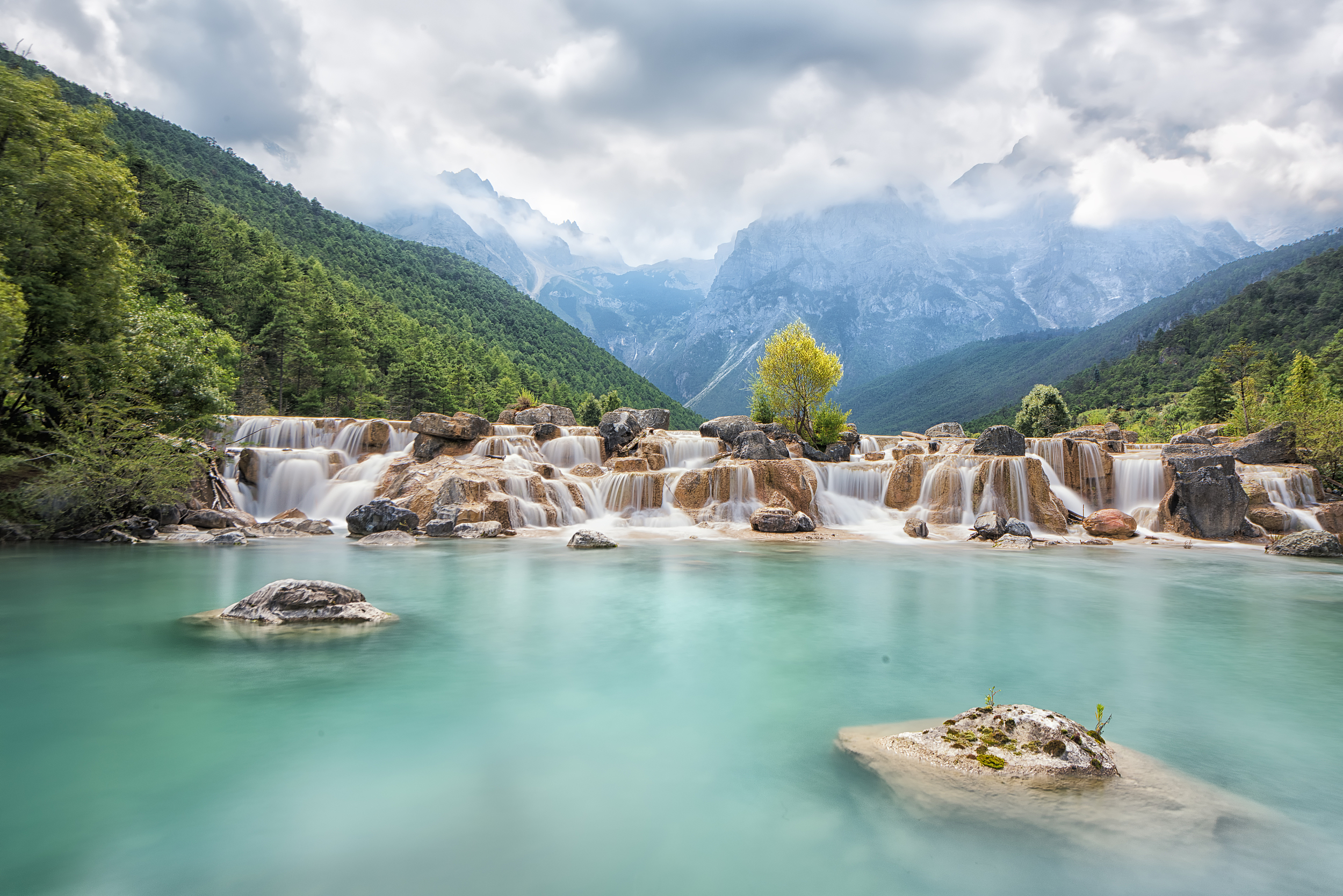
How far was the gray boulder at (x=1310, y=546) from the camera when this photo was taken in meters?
19.0

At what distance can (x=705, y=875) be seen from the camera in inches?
135

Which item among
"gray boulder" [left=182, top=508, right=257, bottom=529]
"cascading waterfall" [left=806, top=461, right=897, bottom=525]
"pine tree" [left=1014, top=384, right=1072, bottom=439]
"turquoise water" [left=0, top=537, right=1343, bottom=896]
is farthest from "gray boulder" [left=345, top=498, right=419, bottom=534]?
"pine tree" [left=1014, top=384, right=1072, bottom=439]

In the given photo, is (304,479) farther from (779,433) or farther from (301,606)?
(779,433)

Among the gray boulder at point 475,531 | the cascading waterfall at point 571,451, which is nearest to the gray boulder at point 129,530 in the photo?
the gray boulder at point 475,531

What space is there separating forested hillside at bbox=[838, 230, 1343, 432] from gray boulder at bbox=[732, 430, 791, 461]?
298 feet

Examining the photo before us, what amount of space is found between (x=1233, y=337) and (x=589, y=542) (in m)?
96.4

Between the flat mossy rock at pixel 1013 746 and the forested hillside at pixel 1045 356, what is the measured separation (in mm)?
113051

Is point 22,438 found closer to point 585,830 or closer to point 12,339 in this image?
point 12,339

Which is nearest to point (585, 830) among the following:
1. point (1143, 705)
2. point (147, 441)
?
point (1143, 705)

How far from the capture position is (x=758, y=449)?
2880 centimetres

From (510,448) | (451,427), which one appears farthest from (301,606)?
(510,448)

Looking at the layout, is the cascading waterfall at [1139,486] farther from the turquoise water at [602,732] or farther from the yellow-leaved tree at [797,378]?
the yellow-leaved tree at [797,378]

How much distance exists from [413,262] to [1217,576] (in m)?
108

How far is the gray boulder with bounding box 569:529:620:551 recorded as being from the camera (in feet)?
62.0
